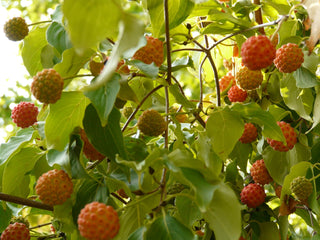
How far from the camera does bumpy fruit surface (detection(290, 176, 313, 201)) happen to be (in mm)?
920

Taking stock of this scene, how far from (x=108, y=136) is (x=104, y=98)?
8 cm

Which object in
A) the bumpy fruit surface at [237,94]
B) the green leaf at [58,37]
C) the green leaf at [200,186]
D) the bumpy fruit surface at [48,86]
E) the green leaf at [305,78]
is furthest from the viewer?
the bumpy fruit surface at [237,94]

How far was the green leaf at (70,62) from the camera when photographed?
806 millimetres

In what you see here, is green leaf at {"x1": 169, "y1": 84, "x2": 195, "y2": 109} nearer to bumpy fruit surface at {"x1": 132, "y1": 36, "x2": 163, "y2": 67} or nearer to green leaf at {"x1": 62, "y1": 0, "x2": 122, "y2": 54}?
bumpy fruit surface at {"x1": 132, "y1": 36, "x2": 163, "y2": 67}

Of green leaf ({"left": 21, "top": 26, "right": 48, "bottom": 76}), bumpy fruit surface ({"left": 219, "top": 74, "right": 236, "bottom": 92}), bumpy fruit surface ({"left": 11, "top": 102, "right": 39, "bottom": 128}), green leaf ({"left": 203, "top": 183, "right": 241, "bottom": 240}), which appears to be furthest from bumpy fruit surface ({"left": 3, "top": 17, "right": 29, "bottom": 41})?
green leaf ({"left": 203, "top": 183, "right": 241, "bottom": 240})

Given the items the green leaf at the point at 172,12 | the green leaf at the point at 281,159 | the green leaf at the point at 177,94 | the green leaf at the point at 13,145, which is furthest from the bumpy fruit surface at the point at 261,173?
the green leaf at the point at 13,145

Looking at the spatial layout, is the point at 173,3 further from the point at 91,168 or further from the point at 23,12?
the point at 23,12

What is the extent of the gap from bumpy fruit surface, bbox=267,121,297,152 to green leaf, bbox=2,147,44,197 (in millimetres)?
461

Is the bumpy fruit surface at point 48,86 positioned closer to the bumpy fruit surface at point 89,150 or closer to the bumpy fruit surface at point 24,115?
the bumpy fruit surface at point 89,150

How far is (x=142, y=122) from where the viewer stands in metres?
0.86

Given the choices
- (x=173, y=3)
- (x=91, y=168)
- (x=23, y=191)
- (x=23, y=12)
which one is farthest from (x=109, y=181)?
(x=23, y=12)

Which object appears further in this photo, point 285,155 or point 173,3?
point 285,155

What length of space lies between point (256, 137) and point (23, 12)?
5.40 m

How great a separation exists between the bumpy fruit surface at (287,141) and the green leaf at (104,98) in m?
0.41
